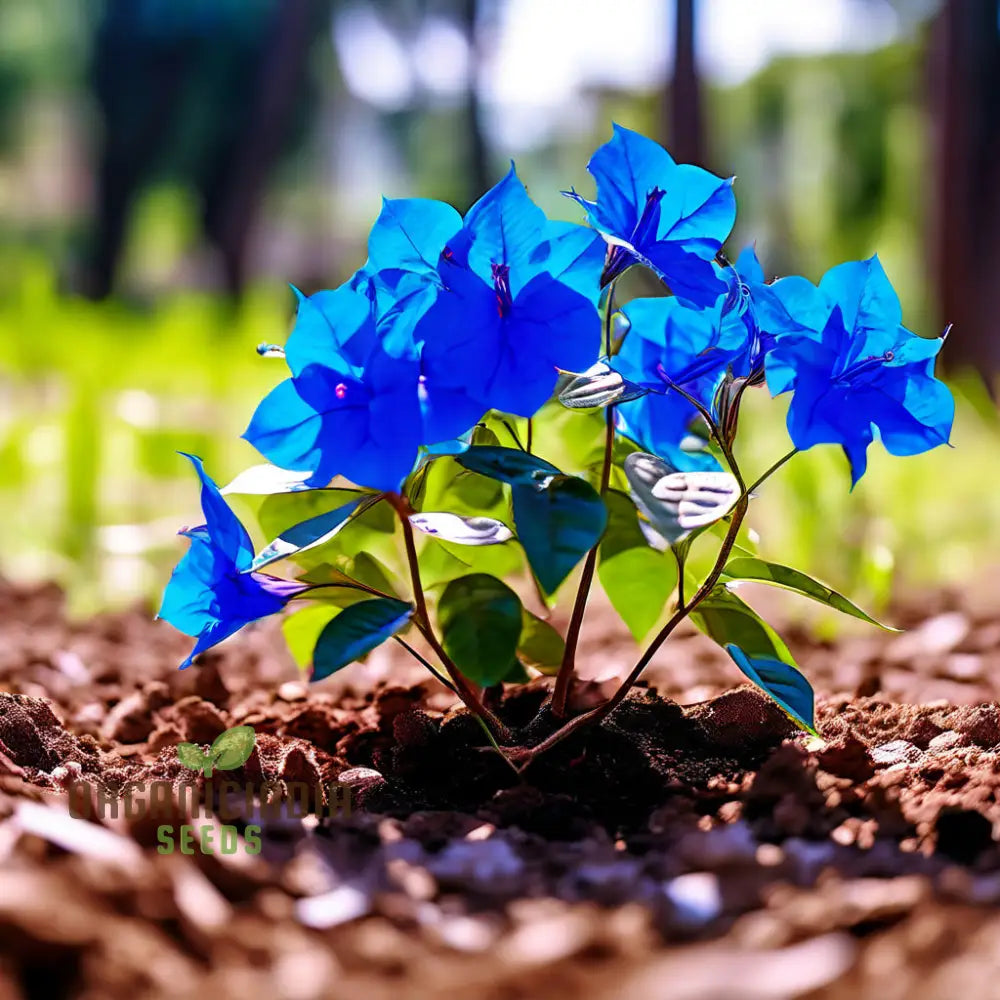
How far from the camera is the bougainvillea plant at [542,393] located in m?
0.91

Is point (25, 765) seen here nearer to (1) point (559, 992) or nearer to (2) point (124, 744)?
(2) point (124, 744)

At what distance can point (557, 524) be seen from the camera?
88 centimetres

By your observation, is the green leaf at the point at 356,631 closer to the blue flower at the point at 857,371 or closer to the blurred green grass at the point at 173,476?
the blue flower at the point at 857,371

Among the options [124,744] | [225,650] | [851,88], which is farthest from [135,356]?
[851,88]

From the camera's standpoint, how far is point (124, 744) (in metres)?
1.35

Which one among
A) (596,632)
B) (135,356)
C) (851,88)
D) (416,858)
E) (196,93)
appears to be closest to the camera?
(416,858)

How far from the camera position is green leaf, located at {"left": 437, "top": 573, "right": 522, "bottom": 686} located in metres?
0.92

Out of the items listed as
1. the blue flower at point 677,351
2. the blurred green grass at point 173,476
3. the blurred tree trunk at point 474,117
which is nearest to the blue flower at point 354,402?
the blue flower at point 677,351

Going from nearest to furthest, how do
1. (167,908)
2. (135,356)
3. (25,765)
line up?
(167,908)
(25,765)
(135,356)

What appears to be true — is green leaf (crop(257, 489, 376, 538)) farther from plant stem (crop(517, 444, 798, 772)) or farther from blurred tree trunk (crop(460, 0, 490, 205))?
blurred tree trunk (crop(460, 0, 490, 205))

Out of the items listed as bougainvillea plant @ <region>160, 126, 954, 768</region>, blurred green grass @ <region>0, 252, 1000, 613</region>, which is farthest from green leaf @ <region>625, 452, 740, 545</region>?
blurred green grass @ <region>0, 252, 1000, 613</region>

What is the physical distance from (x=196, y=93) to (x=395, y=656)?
1770cm

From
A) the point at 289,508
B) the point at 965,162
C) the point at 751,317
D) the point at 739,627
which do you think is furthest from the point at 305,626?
the point at 965,162

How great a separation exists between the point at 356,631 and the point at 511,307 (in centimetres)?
30
